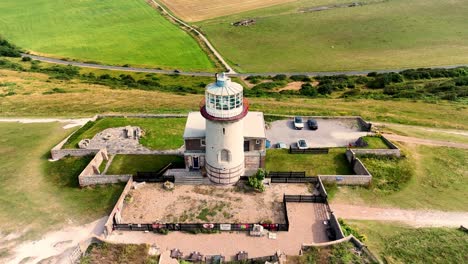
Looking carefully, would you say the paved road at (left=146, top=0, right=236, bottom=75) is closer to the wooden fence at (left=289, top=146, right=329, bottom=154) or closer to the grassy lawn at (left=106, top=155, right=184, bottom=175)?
the wooden fence at (left=289, top=146, right=329, bottom=154)

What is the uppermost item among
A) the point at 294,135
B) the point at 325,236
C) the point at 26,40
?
the point at 26,40

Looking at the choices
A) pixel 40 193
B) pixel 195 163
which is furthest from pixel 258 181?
pixel 40 193

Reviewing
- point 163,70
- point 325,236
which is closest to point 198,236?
point 325,236

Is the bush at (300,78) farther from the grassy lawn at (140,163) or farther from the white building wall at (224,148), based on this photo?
the white building wall at (224,148)

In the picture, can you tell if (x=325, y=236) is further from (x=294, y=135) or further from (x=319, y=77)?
(x=319, y=77)

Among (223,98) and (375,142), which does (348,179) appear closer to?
(375,142)

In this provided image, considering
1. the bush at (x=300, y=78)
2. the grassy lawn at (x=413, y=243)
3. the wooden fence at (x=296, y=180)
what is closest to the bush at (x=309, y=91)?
the bush at (x=300, y=78)
